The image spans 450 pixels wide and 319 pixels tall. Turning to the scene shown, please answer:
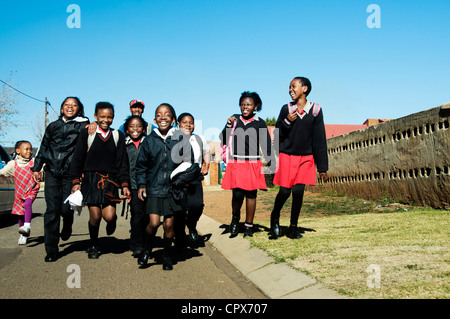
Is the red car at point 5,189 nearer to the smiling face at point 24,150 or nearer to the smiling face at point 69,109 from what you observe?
the smiling face at point 24,150

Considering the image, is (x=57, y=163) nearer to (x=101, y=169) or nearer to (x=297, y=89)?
(x=101, y=169)

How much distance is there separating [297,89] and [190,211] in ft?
8.12

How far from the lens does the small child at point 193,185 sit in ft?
19.5

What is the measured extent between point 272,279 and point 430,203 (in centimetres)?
521

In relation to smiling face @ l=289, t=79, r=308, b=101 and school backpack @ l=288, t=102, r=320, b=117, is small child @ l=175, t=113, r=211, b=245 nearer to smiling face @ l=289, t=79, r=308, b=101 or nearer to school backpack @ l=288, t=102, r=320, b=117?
school backpack @ l=288, t=102, r=320, b=117

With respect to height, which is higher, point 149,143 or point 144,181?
point 149,143

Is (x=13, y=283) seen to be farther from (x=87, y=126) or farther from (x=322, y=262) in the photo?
(x=322, y=262)

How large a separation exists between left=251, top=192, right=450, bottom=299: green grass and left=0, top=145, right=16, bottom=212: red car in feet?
20.5

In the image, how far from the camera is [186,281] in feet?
15.3

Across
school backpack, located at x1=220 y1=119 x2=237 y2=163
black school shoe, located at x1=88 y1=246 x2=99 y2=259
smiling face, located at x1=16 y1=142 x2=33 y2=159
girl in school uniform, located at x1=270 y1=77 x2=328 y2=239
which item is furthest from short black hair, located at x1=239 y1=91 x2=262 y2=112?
smiling face, located at x1=16 y1=142 x2=33 y2=159

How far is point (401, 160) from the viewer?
9.48 metres

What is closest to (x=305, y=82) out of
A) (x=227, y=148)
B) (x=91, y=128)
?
(x=227, y=148)
